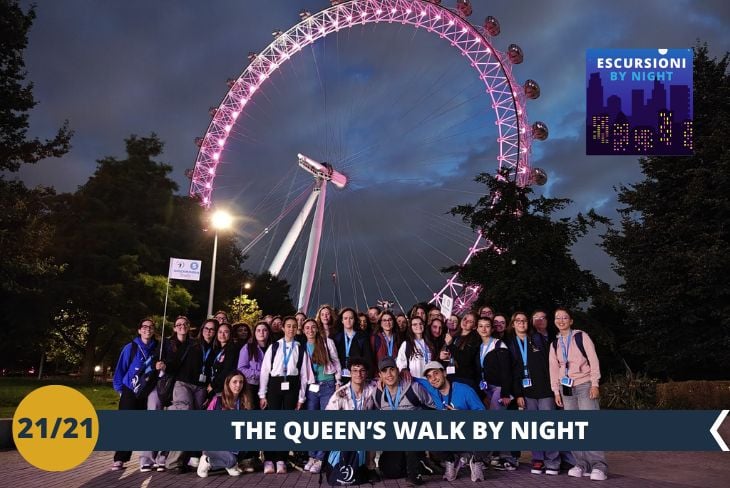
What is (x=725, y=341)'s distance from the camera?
1953 centimetres

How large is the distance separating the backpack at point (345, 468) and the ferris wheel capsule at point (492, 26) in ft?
94.3

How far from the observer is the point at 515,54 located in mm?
31500

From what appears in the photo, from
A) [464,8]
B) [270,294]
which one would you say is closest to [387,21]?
[464,8]

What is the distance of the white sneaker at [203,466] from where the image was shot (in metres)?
8.46

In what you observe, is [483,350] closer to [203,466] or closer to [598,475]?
[598,475]

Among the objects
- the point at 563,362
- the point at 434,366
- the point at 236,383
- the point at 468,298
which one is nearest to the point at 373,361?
the point at 434,366

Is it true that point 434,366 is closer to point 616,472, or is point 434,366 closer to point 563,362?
point 563,362

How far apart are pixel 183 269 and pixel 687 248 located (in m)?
17.4

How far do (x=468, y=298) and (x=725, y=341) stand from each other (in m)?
13.1

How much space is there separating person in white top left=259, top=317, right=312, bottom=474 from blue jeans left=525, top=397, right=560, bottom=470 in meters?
3.40

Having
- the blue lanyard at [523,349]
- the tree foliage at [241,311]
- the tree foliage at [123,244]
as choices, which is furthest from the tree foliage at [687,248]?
the tree foliage at [241,311]

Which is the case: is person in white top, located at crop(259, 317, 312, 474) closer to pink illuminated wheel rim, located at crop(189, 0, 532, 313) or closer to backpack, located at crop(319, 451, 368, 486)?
backpack, located at crop(319, 451, 368, 486)

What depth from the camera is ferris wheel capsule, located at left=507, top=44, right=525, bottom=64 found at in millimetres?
31438

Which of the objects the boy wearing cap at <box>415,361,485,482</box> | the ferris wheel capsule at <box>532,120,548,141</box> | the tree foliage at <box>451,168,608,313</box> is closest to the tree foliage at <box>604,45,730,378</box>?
the tree foliage at <box>451,168,608,313</box>
